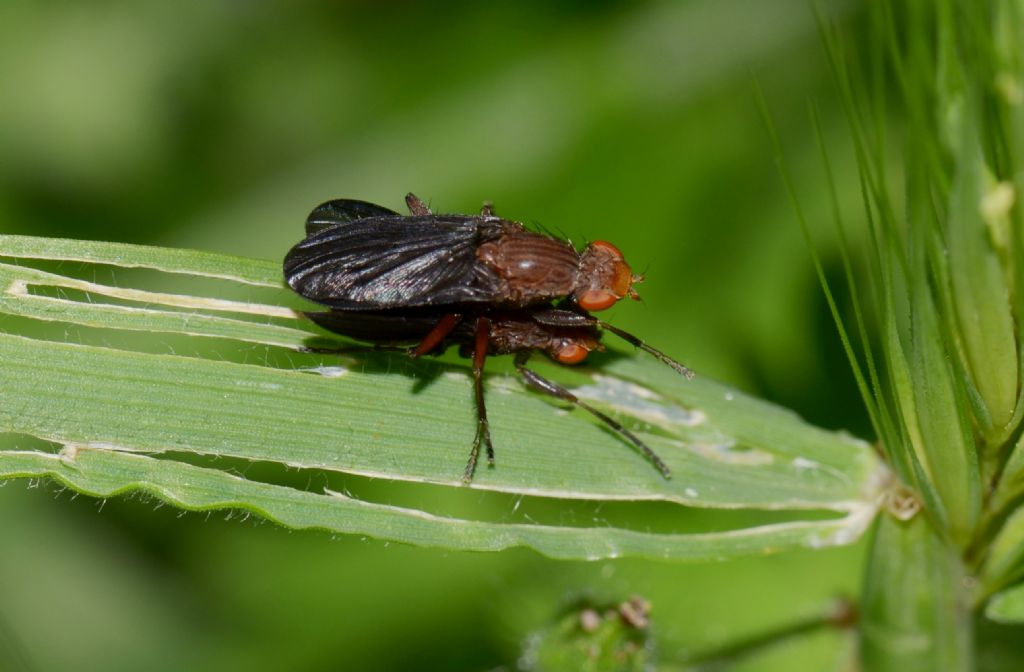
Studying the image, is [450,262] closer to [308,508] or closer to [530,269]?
[530,269]

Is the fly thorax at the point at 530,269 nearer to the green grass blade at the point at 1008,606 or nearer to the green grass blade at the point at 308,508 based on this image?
the green grass blade at the point at 308,508

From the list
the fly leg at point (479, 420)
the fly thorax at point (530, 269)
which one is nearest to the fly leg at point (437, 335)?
the fly leg at point (479, 420)

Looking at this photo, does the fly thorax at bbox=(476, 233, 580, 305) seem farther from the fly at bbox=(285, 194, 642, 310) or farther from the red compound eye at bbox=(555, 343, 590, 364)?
the red compound eye at bbox=(555, 343, 590, 364)

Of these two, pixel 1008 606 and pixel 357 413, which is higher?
pixel 357 413

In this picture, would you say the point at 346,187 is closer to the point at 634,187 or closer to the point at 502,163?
the point at 502,163

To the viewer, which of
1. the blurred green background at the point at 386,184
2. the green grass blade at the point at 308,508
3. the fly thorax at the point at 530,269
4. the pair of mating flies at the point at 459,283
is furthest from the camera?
the blurred green background at the point at 386,184

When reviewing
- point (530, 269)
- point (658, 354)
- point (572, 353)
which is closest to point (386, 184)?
point (530, 269)

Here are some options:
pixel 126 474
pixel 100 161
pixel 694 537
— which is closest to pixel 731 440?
pixel 694 537
